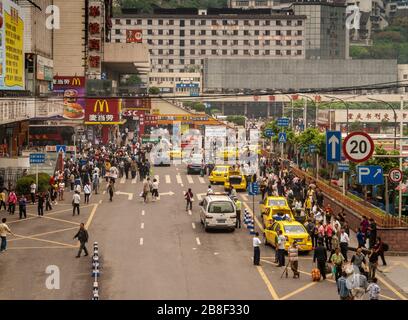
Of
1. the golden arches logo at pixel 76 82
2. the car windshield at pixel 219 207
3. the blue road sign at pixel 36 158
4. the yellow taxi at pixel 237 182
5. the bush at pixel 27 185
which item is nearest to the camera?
the car windshield at pixel 219 207

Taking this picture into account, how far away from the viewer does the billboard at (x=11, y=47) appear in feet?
147

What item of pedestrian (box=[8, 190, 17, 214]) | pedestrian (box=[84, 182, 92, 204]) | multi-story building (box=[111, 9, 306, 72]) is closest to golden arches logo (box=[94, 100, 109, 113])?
pedestrian (box=[84, 182, 92, 204])

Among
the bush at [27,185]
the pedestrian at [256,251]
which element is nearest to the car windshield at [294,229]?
the pedestrian at [256,251]

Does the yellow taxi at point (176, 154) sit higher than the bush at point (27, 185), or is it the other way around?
the yellow taxi at point (176, 154)

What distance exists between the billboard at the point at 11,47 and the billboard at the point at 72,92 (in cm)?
1532

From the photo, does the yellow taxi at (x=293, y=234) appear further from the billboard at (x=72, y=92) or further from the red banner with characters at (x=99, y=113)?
the billboard at (x=72, y=92)

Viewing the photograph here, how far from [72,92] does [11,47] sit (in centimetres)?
2529

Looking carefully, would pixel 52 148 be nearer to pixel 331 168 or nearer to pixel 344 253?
pixel 331 168

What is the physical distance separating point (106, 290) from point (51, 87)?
51.7 metres

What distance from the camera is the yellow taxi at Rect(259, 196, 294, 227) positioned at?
36906 millimetres

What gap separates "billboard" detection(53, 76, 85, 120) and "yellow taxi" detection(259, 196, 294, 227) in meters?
30.0

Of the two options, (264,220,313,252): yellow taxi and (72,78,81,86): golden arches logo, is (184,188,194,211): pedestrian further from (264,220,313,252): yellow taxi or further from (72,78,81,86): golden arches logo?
(72,78,81,86): golden arches logo

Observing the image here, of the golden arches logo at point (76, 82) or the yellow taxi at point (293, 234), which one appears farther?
the golden arches logo at point (76, 82)

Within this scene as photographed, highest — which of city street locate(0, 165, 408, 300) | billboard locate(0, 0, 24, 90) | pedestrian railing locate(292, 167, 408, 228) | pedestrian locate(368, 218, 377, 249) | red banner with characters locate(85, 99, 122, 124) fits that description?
billboard locate(0, 0, 24, 90)
